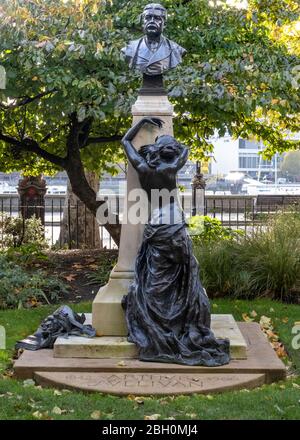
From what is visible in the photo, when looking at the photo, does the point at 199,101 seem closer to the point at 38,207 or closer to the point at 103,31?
the point at 103,31

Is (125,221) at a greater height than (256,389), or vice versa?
(125,221)

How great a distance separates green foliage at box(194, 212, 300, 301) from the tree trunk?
737 cm

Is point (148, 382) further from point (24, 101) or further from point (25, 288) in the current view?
point (24, 101)

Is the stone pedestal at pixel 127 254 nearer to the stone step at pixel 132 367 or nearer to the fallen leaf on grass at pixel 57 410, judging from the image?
the stone step at pixel 132 367

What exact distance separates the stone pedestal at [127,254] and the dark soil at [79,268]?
3.05 metres

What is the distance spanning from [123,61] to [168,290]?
4.78 metres

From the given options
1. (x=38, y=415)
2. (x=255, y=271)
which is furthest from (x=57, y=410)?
(x=255, y=271)

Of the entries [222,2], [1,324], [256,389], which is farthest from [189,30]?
[256,389]

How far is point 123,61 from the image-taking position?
34.0 ft

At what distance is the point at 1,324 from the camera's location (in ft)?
28.4

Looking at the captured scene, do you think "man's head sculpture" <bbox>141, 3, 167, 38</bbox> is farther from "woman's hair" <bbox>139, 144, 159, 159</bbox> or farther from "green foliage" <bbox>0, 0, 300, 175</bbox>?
"green foliage" <bbox>0, 0, 300, 175</bbox>

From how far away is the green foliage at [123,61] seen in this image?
32.1 ft

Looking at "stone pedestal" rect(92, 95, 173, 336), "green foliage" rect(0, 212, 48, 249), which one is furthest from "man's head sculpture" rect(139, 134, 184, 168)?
"green foliage" rect(0, 212, 48, 249)

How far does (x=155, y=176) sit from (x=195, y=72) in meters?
3.70
